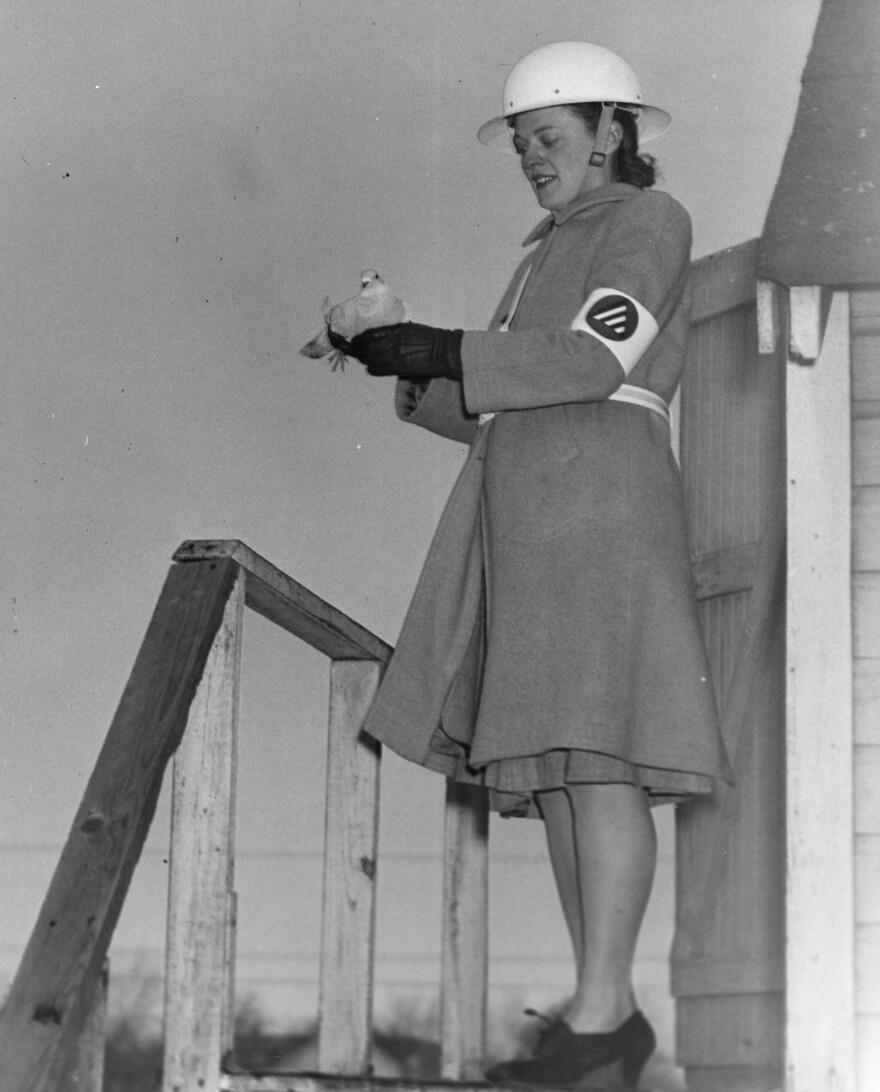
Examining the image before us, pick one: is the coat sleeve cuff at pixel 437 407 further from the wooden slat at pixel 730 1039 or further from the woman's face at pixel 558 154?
the wooden slat at pixel 730 1039

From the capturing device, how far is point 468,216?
7.65 metres

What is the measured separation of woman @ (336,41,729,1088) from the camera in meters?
3.18

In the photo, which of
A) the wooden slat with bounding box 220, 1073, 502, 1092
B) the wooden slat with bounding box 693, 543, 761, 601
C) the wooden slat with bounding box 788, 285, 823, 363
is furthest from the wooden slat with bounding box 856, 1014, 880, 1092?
the wooden slat with bounding box 788, 285, 823, 363

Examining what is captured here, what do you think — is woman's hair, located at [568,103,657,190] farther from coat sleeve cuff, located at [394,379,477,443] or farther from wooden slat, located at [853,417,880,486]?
wooden slat, located at [853,417,880,486]

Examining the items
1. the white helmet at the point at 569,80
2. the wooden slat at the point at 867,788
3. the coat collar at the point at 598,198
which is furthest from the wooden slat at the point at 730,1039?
the white helmet at the point at 569,80

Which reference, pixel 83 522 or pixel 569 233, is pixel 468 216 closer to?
pixel 83 522

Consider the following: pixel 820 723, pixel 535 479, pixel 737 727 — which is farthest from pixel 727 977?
pixel 535 479

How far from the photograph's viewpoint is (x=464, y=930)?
416cm

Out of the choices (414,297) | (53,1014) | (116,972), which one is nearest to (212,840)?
(53,1014)

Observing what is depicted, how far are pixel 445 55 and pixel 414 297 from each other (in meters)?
0.93

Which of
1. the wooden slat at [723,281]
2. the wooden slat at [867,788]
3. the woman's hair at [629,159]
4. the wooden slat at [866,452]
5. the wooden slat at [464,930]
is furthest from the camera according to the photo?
the wooden slat at [464,930]

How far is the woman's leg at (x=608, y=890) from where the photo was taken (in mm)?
3117

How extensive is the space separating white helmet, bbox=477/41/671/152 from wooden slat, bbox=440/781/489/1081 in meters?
1.41

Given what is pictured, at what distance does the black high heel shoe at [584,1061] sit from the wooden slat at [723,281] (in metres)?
1.42
